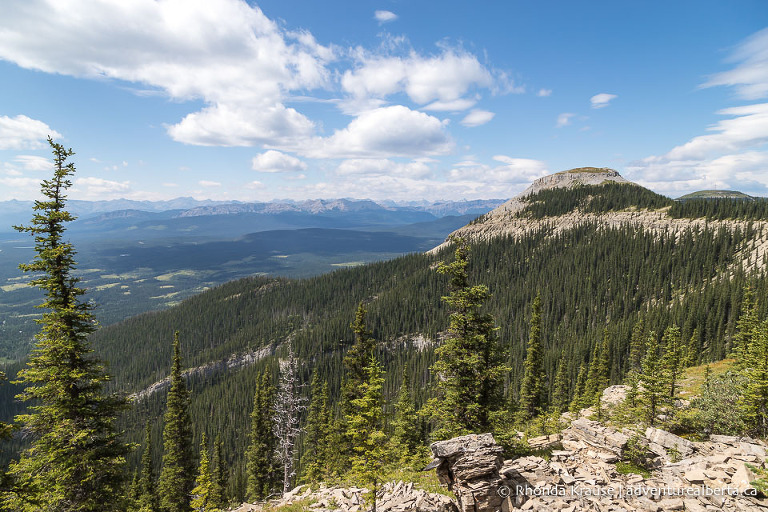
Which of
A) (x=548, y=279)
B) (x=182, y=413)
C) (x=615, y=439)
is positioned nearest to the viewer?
(x=615, y=439)

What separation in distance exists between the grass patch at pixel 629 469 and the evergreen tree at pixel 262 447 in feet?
137

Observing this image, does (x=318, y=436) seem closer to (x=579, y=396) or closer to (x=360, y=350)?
(x=360, y=350)

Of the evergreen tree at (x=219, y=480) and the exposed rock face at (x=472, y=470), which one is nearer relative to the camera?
the exposed rock face at (x=472, y=470)

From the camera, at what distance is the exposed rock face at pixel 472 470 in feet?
47.2

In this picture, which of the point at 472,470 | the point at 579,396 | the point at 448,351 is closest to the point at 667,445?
the point at 472,470

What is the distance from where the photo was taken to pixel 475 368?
2023cm

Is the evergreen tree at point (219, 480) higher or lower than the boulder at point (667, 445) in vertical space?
lower

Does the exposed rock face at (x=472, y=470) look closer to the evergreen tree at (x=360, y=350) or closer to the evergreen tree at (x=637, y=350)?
the evergreen tree at (x=360, y=350)

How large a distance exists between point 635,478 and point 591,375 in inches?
2145

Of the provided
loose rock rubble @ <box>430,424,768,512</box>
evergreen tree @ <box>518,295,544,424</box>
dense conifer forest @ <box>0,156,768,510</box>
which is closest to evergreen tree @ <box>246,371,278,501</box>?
dense conifer forest @ <box>0,156,768,510</box>

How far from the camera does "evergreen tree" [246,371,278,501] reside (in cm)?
4456

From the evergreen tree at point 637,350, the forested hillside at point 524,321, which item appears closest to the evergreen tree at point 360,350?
the forested hillside at point 524,321

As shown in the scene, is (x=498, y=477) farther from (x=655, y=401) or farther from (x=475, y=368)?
(x=655, y=401)

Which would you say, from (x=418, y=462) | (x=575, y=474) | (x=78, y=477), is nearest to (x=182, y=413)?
(x=78, y=477)
